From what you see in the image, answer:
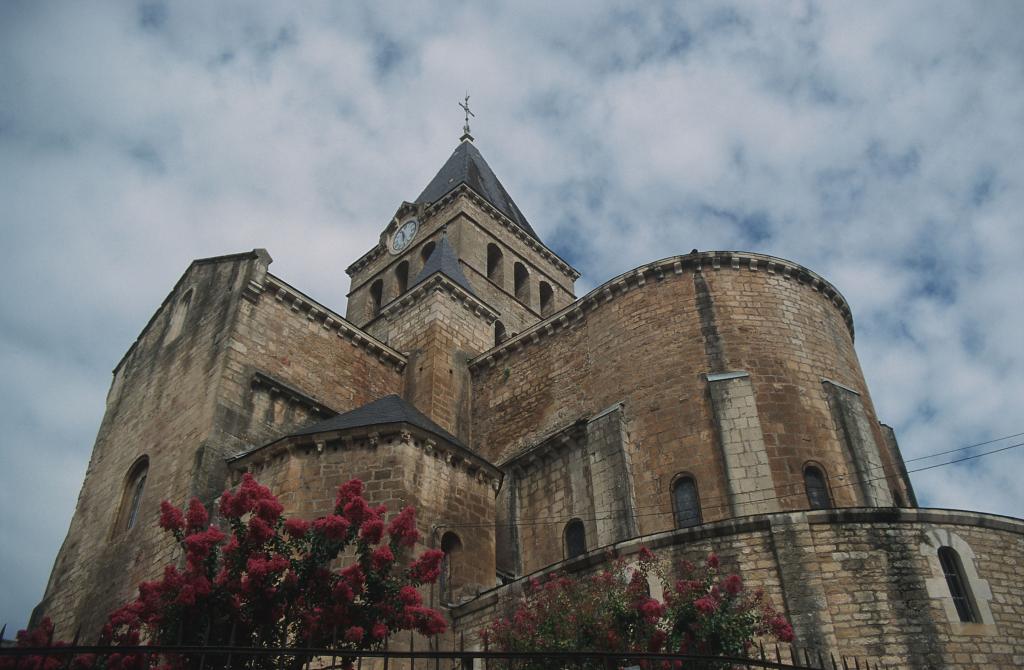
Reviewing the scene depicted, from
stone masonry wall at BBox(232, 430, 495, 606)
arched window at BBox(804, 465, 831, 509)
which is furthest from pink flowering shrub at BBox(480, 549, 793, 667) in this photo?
arched window at BBox(804, 465, 831, 509)

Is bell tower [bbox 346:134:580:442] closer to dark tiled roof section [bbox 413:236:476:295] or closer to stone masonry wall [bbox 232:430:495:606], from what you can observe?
dark tiled roof section [bbox 413:236:476:295]

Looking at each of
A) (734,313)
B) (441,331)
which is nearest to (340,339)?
(441,331)

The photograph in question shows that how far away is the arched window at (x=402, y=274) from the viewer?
31263mm

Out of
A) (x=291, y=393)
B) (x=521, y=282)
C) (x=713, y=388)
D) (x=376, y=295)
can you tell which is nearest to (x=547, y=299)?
(x=521, y=282)

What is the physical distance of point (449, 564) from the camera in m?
13.9

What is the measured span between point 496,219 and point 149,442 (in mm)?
17789

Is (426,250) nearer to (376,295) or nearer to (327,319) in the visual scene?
(376,295)

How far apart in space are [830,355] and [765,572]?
681cm

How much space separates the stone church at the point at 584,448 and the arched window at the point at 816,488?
0.15 ft

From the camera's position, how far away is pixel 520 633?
9703 mm

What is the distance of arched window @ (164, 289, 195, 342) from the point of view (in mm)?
19312

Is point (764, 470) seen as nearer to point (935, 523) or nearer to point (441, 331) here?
point (935, 523)

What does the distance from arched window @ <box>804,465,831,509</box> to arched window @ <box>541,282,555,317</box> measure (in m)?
→ 18.2

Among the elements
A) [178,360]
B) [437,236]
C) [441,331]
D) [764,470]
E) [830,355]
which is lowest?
[764,470]
